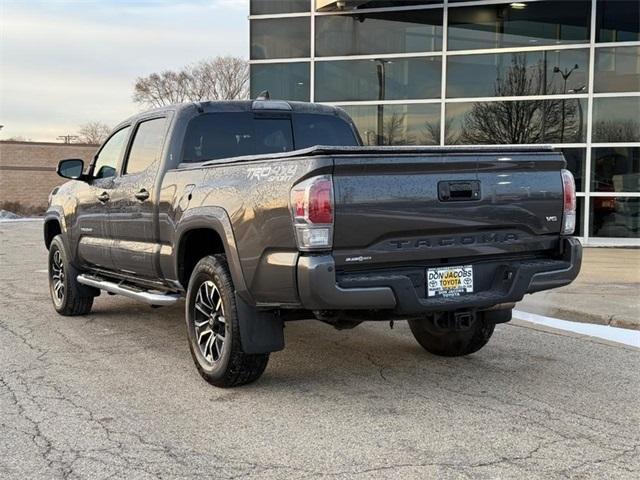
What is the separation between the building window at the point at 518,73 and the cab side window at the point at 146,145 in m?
9.68

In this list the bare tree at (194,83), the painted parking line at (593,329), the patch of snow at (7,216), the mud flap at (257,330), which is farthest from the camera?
the bare tree at (194,83)

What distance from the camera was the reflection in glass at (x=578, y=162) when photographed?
1412 cm

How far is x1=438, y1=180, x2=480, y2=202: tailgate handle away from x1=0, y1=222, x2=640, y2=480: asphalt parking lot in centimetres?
138

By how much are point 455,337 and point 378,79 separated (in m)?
10.5

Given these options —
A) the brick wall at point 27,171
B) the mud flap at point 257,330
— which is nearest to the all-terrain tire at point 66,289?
the mud flap at point 257,330

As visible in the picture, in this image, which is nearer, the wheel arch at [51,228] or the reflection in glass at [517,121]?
the wheel arch at [51,228]

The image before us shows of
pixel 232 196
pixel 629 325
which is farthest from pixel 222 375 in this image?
pixel 629 325

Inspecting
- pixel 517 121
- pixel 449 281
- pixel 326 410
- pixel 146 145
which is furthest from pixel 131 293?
pixel 517 121

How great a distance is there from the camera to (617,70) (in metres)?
14.0

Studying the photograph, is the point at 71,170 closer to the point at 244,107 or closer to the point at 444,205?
the point at 244,107

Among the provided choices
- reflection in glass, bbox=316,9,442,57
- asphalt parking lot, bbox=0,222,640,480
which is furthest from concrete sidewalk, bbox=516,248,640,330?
reflection in glass, bbox=316,9,442,57

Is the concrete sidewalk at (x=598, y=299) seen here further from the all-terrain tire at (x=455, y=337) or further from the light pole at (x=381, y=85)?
the light pole at (x=381, y=85)

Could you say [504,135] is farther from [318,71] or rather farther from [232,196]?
[232,196]

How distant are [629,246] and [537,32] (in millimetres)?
4756
